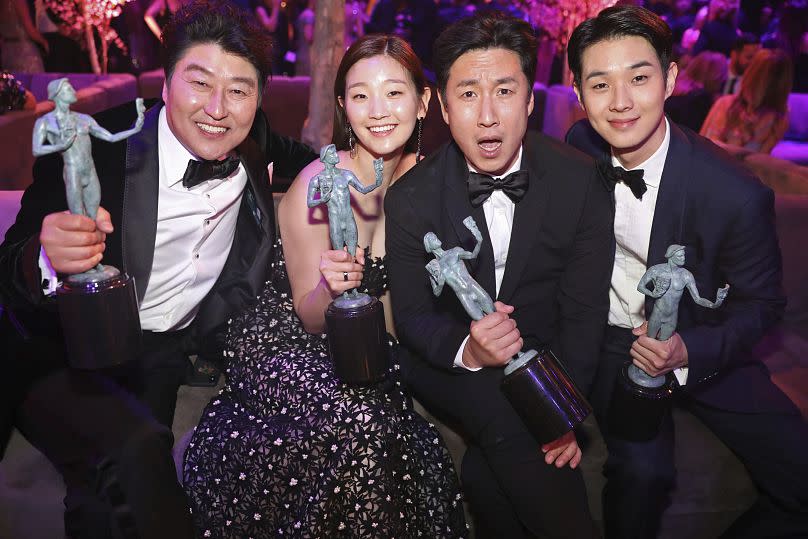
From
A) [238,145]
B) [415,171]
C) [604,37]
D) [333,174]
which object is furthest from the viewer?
[238,145]

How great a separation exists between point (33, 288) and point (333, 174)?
90cm

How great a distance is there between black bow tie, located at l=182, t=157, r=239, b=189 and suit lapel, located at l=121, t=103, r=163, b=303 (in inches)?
4.0

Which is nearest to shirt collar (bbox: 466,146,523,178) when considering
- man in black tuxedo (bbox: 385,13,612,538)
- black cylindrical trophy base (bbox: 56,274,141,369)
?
man in black tuxedo (bbox: 385,13,612,538)

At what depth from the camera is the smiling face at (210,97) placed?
2.24 meters

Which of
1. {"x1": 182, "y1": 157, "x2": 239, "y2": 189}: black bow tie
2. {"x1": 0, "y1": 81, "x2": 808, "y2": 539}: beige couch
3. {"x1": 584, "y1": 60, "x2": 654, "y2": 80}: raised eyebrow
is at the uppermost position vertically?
{"x1": 584, "y1": 60, "x2": 654, "y2": 80}: raised eyebrow

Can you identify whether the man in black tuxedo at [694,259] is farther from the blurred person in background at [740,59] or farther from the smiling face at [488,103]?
the blurred person in background at [740,59]

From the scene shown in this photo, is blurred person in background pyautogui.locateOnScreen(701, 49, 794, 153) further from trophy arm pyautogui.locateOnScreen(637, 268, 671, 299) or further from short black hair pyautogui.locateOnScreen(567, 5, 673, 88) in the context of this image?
trophy arm pyautogui.locateOnScreen(637, 268, 671, 299)

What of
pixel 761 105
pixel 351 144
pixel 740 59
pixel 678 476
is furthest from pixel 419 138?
pixel 740 59

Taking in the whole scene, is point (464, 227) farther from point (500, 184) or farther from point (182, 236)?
point (182, 236)

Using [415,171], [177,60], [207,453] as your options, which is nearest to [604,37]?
[415,171]

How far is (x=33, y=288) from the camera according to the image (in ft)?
6.45

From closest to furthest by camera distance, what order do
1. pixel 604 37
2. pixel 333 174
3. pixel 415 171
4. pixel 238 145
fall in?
pixel 333 174
pixel 604 37
pixel 415 171
pixel 238 145

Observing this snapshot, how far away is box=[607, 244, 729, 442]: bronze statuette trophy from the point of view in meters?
1.83

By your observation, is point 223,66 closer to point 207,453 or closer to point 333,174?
point 333,174
